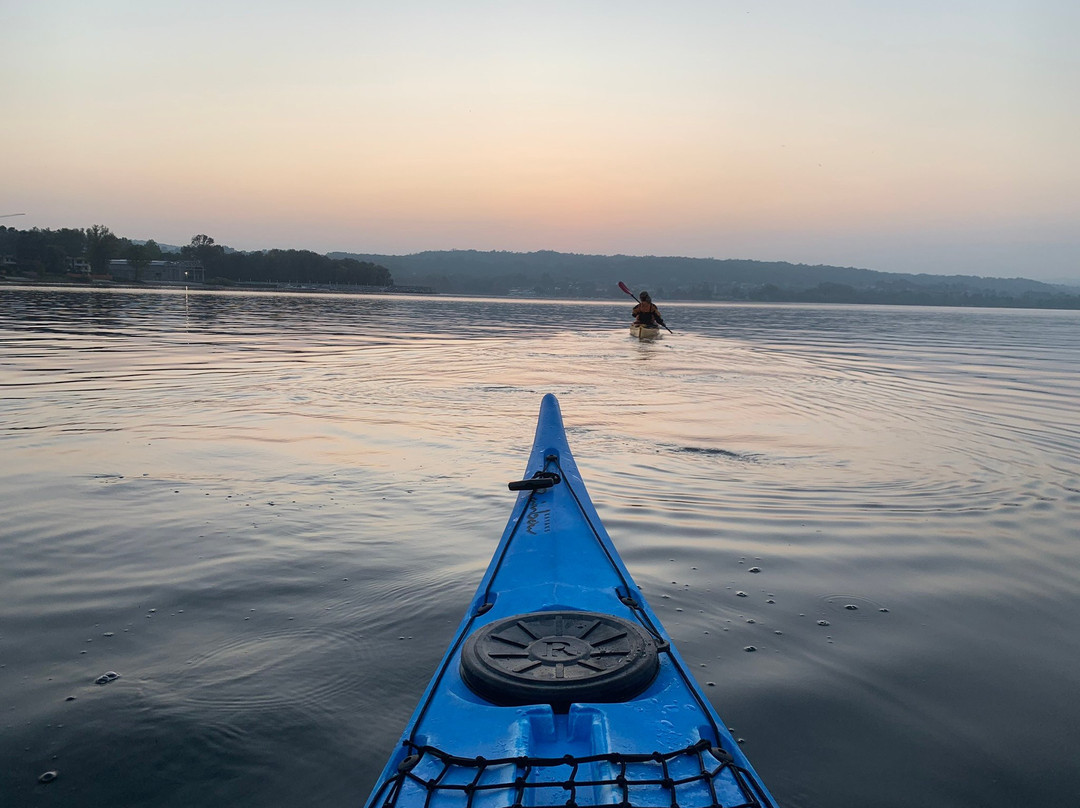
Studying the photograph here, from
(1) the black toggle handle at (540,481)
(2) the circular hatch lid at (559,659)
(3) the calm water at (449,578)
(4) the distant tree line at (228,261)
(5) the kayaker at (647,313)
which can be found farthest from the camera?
(4) the distant tree line at (228,261)

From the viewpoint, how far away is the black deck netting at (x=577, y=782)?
2018 millimetres

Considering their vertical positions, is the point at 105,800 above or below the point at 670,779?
below

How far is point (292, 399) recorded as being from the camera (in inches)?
440

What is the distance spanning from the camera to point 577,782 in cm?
204

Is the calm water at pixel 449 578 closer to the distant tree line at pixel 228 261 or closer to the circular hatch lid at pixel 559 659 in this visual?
the circular hatch lid at pixel 559 659

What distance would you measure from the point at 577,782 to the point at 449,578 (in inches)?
106

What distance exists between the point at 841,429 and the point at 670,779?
866 centimetres

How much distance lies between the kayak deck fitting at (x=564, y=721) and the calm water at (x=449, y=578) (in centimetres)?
61

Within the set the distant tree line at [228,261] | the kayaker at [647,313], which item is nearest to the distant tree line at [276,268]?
the distant tree line at [228,261]

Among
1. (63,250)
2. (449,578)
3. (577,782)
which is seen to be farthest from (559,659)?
(63,250)

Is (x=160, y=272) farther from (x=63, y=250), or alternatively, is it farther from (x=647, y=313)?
(x=647, y=313)

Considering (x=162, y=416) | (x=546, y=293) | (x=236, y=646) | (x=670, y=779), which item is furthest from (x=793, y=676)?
(x=546, y=293)

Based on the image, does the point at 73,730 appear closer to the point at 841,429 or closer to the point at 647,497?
the point at 647,497

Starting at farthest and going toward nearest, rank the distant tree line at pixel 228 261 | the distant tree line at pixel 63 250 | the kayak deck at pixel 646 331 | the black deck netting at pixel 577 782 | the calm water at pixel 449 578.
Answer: the distant tree line at pixel 228 261, the distant tree line at pixel 63 250, the kayak deck at pixel 646 331, the calm water at pixel 449 578, the black deck netting at pixel 577 782
